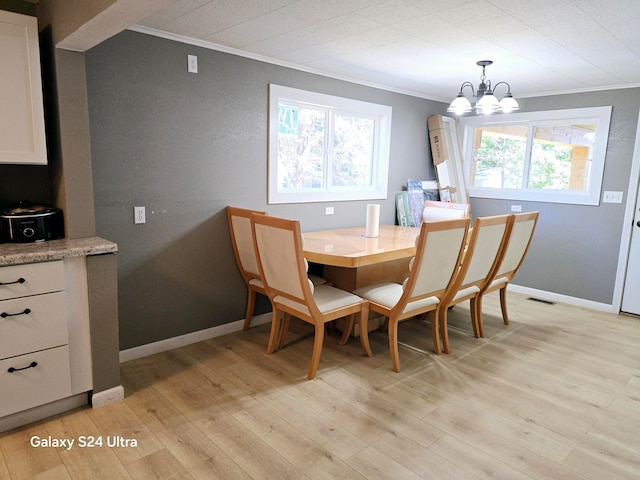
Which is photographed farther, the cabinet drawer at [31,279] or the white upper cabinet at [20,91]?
the white upper cabinet at [20,91]

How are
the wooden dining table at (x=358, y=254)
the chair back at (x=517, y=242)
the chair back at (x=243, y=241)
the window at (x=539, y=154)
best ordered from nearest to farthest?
the wooden dining table at (x=358, y=254)
the chair back at (x=243, y=241)
the chair back at (x=517, y=242)
the window at (x=539, y=154)

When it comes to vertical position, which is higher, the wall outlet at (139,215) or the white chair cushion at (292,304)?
the wall outlet at (139,215)

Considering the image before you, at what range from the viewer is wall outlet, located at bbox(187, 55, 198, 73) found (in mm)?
2890

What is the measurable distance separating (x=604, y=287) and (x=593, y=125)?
1.64 metres

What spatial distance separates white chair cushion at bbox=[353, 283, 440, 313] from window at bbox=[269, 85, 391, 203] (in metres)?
1.11

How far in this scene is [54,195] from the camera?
7.87ft

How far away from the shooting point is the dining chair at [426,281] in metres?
2.58

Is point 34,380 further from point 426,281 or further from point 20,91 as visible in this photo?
point 426,281

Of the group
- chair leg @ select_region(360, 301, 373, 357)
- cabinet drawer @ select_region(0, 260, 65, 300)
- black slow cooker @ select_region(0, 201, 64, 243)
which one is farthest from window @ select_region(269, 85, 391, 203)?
cabinet drawer @ select_region(0, 260, 65, 300)

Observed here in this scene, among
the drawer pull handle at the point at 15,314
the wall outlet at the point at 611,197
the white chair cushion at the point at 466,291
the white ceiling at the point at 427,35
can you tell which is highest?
the white ceiling at the point at 427,35

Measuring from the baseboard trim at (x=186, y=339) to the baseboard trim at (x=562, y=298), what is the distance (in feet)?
9.77

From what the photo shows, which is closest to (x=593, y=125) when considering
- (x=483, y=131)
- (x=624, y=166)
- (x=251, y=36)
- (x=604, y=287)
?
(x=624, y=166)

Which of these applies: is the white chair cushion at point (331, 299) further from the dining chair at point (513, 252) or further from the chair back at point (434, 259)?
the dining chair at point (513, 252)

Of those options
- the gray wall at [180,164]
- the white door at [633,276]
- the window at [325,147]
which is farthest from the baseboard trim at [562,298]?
the window at [325,147]
